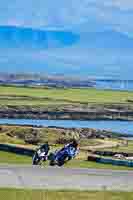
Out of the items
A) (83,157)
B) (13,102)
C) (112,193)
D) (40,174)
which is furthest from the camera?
(13,102)

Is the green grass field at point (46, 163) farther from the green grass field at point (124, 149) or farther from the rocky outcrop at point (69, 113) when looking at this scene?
the rocky outcrop at point (69, 113)

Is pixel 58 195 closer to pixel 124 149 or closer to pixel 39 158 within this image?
pixel 39 158

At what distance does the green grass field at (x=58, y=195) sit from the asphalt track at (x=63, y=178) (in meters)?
0.42

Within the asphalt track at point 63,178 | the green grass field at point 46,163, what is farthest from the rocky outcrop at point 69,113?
the asphalt track at point 63,178

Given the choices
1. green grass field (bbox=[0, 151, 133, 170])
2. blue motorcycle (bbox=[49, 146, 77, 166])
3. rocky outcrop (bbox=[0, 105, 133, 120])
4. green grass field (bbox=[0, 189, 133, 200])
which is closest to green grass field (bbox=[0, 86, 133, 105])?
rocky outcrop (bbox=[0, 105, 133, 120])

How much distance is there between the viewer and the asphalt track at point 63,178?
575 inches

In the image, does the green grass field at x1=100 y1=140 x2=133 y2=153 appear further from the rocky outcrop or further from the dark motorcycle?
the rocky outcrop

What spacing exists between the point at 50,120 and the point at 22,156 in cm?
2392

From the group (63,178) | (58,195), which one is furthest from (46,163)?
(58,195)

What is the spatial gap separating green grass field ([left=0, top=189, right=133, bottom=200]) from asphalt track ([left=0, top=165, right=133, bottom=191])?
0.42 meters

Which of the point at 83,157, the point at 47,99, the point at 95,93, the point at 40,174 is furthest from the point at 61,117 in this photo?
the point at 40,174

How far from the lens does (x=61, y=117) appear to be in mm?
44438

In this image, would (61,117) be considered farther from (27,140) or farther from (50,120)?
(27,140)

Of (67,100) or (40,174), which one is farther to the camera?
(67,100)
